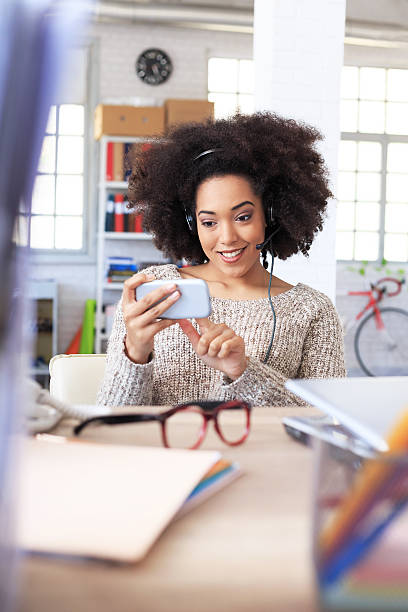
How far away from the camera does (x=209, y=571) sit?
352 mm

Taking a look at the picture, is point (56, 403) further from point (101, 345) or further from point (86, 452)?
point (101, 345)

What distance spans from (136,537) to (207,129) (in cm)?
132

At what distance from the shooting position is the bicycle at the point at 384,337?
590 centimetres

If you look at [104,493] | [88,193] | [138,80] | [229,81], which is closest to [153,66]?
[138,80]

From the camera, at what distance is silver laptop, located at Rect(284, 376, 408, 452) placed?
555mm

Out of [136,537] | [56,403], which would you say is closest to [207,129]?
[56,403]

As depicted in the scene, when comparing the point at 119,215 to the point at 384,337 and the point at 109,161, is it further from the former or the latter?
the point at 384,337

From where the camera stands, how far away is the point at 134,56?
5535 mm

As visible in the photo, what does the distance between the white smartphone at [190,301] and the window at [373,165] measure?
17.1 ft

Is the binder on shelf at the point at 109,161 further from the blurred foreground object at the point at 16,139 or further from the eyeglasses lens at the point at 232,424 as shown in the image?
the blurred foreground object at the point at 16,139

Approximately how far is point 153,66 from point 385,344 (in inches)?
127

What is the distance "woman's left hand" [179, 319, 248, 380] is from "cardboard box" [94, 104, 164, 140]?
3.90 meters

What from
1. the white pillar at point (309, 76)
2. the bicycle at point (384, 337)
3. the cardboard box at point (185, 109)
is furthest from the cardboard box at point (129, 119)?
the bicycle at point (384, 337)

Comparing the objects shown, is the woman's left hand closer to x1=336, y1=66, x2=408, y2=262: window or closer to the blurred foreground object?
the blurred foreground object
